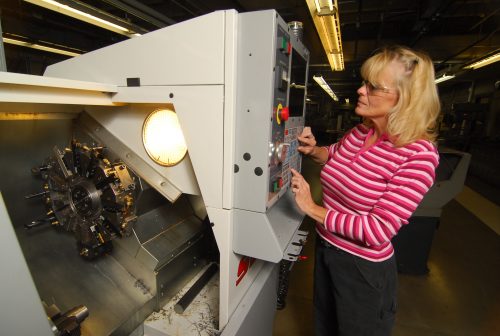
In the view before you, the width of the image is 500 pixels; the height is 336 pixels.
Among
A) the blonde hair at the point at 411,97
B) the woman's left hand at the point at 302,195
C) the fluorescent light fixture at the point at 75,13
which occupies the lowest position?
the woman's left hand at the point at 302,195

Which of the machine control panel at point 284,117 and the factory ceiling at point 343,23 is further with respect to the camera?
the factory ceiling at point 343,23

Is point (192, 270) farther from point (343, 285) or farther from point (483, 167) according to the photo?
point (483, 167)

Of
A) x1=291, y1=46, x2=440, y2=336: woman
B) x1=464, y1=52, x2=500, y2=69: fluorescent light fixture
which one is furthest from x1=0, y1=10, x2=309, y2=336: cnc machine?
x1=464, y1=52, x2=500, y2=69: fluorescent light fixture

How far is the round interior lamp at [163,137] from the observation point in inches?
41.3

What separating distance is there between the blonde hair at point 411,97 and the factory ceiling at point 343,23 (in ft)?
7.91

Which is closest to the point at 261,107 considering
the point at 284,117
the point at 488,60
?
the point at 284,117

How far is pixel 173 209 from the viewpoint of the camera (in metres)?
1.34

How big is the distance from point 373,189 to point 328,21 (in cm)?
231

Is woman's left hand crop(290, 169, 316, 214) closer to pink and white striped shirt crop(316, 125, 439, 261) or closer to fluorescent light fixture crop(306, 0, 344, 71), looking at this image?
pink and white striped shirt crop(316, 125, 439, 261)

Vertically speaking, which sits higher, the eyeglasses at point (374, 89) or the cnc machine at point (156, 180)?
the eyeglasses at point (374, 89)

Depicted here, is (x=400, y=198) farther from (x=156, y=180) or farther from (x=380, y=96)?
(x=156, y=180)

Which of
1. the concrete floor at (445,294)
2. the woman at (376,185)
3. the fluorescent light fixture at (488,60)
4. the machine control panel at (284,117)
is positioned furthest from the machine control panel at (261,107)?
the fluorescent light fixture at (488,60)

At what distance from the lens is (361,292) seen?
40.2 inches

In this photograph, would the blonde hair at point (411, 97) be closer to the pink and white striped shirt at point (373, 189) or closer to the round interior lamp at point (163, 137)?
the pink and white striped shirt at point (373, 189)
